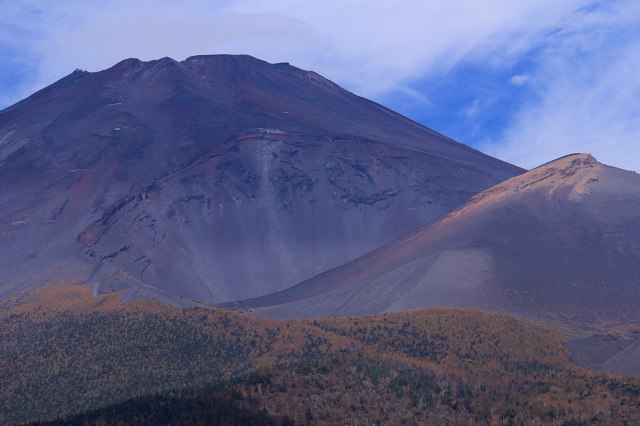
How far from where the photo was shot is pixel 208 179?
103 meters

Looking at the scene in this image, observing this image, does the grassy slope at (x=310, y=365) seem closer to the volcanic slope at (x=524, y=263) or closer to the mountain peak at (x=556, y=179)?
the volcanic slope at (x=524, y=263)

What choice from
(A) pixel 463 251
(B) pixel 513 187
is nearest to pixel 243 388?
(A) pixel 463 251

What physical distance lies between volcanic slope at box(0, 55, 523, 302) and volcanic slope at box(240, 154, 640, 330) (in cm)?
1230

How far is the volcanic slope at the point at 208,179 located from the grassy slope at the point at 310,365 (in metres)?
17.8

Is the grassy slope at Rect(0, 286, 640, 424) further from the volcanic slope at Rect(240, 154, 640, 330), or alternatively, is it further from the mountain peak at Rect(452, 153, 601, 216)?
the mountain peak at Rect(452, 153, 601, 216)

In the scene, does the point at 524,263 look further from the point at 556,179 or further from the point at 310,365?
the point at 310,365

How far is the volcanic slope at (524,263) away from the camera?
208 ft

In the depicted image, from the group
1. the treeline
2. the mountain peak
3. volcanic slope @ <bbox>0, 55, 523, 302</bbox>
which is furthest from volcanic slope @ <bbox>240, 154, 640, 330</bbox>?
the treeline

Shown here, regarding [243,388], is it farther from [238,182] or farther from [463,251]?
[238,182]

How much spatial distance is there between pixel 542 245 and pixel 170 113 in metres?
57.2

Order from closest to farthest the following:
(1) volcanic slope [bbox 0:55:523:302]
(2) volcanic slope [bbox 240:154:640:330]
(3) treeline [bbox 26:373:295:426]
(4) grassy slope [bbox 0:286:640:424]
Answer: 1. (3) treeline [bbox 26:373:295:426]
2. (4) grassy slope [bbox 0:286:640:424]
3. (2) volcanic slope [bbox 240:154:640:330]
4. (1) volcanic slope [bbox 0:55:523:302]

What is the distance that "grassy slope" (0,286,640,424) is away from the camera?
36812mm

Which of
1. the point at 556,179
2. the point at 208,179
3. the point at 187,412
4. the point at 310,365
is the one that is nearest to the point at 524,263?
the point at 556,179

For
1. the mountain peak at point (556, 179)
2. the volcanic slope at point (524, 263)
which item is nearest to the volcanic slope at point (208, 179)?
the volcanic slope at point (524, 263)
